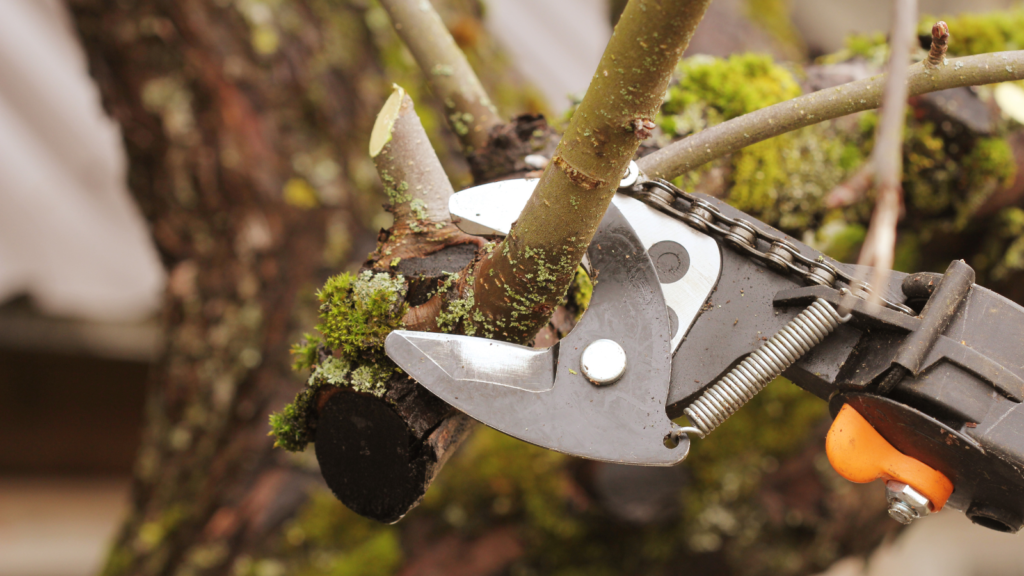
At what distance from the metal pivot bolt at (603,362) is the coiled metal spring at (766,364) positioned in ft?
0.34

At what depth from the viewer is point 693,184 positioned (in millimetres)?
1125

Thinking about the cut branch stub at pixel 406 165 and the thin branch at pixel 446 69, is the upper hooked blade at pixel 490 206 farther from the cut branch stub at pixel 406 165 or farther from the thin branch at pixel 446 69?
the thin branch at pixel 446 69

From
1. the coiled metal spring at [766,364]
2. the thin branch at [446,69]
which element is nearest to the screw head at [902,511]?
the coiled metal spring at [766,364]

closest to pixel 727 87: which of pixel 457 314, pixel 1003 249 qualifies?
pixel 457 314

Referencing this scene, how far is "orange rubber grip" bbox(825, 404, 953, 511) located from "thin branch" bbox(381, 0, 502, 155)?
2.37 ft

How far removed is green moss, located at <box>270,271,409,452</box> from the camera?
783 mm

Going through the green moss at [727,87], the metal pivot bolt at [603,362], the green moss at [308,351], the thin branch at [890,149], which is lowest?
the green moss at [308,351]

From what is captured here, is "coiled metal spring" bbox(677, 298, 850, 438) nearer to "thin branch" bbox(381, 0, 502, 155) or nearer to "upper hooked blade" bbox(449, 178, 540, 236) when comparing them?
"upper hooked blade" bbox(449, 178, 540, 236)

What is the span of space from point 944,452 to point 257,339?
1564 millimetres

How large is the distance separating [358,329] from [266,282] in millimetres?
1064

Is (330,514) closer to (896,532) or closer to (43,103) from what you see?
(896,532)

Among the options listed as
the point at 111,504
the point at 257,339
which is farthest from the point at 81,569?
the point at 257,339

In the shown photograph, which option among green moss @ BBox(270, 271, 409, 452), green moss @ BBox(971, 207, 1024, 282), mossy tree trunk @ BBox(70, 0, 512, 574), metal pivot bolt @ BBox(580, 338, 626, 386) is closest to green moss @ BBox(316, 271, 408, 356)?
green moss @ BBox(270, 271, 409, 452)

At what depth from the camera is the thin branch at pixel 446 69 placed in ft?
3.43
